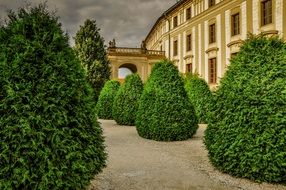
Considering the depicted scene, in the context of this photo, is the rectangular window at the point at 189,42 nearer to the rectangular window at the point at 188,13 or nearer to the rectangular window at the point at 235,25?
the rectangular window at the point at 188,13

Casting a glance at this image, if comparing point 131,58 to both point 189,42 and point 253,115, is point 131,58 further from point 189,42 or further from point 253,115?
point 253,115

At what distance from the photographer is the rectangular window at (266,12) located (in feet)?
61.5

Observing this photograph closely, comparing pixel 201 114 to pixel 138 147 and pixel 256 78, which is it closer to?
pixel 138 147

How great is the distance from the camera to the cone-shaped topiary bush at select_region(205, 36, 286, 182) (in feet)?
16.3

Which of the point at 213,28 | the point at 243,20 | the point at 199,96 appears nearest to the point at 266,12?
the point at 243,20

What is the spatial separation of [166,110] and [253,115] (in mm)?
4304

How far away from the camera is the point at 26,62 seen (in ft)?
11.6

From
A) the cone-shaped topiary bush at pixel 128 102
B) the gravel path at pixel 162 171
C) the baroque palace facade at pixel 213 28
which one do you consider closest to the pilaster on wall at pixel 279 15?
the baroque palace facade at pixel 213 28

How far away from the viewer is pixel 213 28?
81.8ft

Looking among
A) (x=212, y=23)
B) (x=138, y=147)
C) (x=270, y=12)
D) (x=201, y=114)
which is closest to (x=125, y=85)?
(x=201, y=114)

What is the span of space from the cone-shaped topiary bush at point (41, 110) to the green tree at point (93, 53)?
840 inches

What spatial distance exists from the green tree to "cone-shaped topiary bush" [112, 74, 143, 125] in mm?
11373

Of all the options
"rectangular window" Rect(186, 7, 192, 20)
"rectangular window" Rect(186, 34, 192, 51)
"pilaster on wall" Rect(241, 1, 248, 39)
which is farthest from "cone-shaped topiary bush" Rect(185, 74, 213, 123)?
"rectangular window" Rect(186, 7, 192, 20)

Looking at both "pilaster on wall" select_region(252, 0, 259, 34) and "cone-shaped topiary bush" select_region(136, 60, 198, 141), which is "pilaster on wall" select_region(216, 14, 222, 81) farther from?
"cone-shaped topiary bush" select_region(136, 60, 198, 141)
